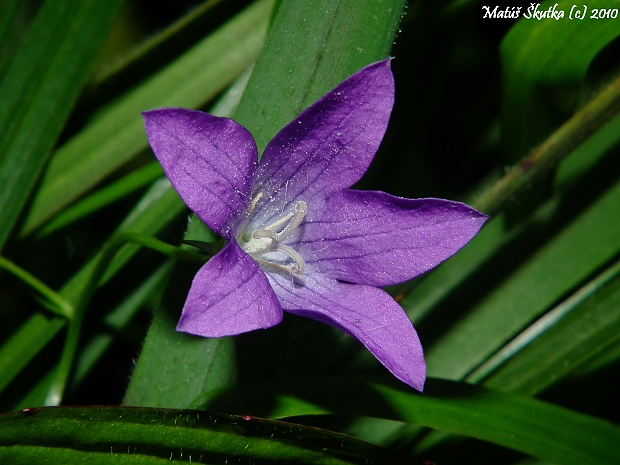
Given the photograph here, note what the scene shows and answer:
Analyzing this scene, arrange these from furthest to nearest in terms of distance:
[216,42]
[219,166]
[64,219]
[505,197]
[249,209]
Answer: [216,42] → [64,219] → [505,197] → [249,209] → [219,166]

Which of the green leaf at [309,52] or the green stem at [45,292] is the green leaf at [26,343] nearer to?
the green stem at [45,292]

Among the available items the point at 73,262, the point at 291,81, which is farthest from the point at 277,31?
the point at 73,262

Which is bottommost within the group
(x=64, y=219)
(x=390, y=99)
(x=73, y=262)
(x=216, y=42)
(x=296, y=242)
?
(x=73, y=262)

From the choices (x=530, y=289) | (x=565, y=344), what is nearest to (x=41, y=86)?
(x=530, y=289)

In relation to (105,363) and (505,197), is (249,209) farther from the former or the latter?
(105,363)

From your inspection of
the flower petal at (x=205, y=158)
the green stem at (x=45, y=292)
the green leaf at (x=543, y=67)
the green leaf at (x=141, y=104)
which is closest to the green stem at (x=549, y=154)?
the green leaf at (x=543, y=67)

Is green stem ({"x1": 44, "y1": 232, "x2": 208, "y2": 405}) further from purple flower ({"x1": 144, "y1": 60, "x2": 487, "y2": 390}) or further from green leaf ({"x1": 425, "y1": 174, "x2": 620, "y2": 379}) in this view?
green leaf ({"x1": 425, "y1": 174, "x2": 620, "y2": 379})

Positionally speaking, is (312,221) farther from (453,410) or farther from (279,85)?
(453,410)

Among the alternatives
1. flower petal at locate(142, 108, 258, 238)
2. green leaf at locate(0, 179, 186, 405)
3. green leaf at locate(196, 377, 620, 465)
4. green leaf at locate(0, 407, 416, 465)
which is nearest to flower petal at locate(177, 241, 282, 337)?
flower petal at locate(142, 108, 258, 238)
